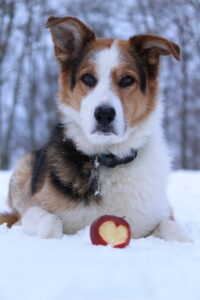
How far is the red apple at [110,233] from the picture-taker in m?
2.69

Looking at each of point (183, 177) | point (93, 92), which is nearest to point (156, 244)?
point (93, 92)

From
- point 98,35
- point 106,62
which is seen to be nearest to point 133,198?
point 106,62

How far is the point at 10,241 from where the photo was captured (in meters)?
2.71

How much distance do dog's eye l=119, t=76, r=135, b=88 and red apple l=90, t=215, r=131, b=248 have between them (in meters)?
1.28

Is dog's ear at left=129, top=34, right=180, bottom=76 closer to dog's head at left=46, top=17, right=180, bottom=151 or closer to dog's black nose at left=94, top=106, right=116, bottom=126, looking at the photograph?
dog's head at left=46, top=17, right=180, bottom=151

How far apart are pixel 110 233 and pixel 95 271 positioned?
748mm

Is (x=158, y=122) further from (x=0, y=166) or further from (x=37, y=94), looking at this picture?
(x=37, y=94)

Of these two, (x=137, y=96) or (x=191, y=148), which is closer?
(x=137, y=96)

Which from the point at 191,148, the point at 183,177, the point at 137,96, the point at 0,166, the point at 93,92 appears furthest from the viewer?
the point at 191,148

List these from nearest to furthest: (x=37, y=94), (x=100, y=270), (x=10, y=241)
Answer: (x=100, y=270) → (x=10, y=241) → (x=37, y=94)

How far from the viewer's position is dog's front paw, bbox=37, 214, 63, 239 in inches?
117

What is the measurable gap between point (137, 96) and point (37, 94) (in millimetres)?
18977

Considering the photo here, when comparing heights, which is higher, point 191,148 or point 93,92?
point 93,92

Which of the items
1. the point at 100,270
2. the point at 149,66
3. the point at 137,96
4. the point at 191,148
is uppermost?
the point at 149,66
